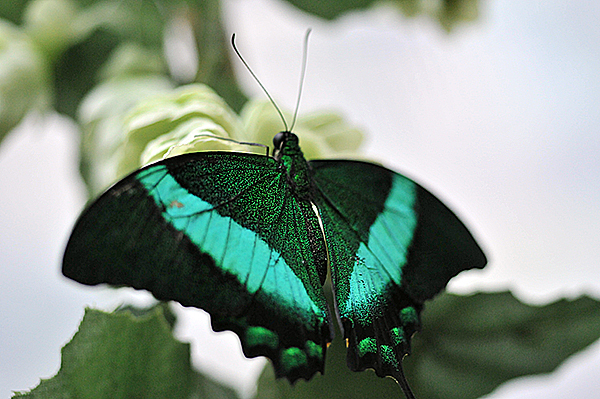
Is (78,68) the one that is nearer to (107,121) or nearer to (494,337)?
(107,121)

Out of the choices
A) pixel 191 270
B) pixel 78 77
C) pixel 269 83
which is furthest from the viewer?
pixel 269 83

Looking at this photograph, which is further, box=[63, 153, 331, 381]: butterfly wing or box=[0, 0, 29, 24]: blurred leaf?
box=[0, 0, 29, 24]: blurred leaf

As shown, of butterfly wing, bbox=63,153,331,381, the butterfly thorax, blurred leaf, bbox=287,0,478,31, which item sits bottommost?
butterfly wing, bbox=63,153,331,381

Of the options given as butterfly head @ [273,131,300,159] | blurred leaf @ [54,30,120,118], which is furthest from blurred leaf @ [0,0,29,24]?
butterfly head @ [273,131,300,159]

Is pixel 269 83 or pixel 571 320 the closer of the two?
pixel 571 320

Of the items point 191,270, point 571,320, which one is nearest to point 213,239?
point 191,270

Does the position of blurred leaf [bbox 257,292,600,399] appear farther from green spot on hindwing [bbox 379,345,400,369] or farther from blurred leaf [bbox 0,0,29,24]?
blurred leaf [bbox 0,0,29,24]

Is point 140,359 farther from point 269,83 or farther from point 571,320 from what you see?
point 269,83

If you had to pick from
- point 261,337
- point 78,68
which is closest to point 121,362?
point 261,337
